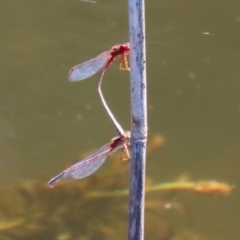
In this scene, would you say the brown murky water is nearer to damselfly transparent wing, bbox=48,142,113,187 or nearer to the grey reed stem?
damselfly transparent wing, bbox=48,142,113,187

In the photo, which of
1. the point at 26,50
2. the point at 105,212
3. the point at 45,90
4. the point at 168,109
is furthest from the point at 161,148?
the point at 26,50

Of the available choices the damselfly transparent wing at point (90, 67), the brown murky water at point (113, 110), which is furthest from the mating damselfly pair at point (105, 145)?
the brown murky water at point (113, 110)

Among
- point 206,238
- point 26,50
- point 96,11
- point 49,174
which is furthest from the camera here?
point 96,11

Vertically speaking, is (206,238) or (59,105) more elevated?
(59,105)

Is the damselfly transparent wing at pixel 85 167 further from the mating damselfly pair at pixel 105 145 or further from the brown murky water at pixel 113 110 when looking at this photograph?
the brown murky water at pixel 113 110

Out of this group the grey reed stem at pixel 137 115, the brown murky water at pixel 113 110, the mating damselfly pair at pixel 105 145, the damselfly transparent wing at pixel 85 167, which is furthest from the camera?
the brown murky water at pixel 113 110

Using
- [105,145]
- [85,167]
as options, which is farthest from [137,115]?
[85,167]

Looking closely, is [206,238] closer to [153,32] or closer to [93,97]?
[93,97]
